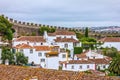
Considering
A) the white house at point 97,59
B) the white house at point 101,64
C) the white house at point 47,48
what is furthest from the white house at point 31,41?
the white house at point 101,64

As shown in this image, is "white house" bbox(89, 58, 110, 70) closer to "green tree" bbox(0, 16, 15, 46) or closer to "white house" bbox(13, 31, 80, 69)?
"white house" bbox(13, 31, 80, 69)

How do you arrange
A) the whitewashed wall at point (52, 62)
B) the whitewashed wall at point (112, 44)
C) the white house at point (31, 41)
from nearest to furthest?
the whitewashed wall at point (52, 62) < the white house at point (31, 41) < the whitewashed wall at point (112, 44)

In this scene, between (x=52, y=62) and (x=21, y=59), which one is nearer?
(x=52, y=62)

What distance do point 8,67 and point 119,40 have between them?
5033cm

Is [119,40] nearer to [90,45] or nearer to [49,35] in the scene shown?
[90,45]

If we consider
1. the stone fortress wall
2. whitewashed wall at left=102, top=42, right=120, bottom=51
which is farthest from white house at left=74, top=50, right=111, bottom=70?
the stone fortress wall

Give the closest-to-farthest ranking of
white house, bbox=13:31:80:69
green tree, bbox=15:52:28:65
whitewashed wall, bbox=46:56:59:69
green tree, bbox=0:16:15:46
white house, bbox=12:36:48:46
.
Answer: whitewashed wall, bbox=46:56:59:69, green tree, bbox=15:52:28:65, white house, bbox=13:31:80:69, green tree, bbox=0:16:15:46, white house, bbox=12:36:48:46

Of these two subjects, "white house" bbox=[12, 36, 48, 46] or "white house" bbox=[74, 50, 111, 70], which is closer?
"white house" bbox=[74, 50, 111, 70]

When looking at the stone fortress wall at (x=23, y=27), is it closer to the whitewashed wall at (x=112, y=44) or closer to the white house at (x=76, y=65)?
the whitewashed wall at (x=112, y=44)

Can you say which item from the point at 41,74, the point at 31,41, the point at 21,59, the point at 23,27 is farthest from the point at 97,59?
the point at 41,74

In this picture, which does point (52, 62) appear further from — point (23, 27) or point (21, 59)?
point (23, 27)

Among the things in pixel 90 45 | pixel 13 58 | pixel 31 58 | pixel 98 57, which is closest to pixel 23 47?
pixel 31 58

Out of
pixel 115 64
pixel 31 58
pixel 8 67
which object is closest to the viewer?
pixel 8 67

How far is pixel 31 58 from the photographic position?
146 feet
